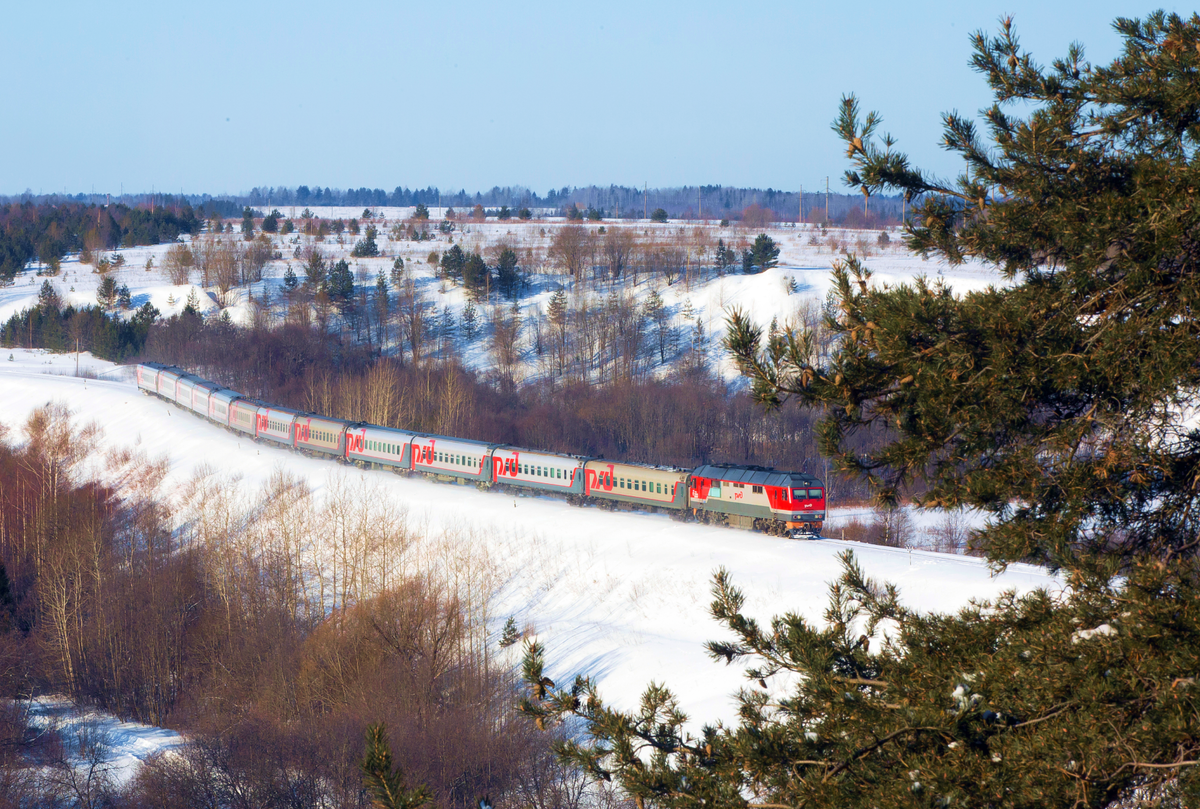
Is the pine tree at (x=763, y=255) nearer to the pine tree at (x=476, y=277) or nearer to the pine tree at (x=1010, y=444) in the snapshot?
the pine tree at (x=476, y=277)

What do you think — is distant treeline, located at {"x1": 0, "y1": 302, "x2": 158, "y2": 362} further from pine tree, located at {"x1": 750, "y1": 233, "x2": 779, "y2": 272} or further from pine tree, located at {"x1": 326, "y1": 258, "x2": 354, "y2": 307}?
pine tree, located at {"x1": 750, "y1": 233, "x2": 779, "y2": 272}

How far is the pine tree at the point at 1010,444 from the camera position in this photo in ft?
21.4

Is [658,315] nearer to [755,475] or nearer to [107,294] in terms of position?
[755,475]

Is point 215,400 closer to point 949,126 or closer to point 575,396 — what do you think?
point 575,396

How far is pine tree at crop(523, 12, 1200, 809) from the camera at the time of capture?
21.4 feet

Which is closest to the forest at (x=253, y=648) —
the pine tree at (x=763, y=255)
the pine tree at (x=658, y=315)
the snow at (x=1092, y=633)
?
the snow at (x=1092, y=633)

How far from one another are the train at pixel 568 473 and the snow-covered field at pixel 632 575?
76 centimetres

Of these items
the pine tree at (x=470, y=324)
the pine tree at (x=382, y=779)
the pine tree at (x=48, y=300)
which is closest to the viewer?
the pine tree at (x=382, y=779)

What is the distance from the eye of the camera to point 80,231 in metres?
122

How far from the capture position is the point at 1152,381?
7047 mm

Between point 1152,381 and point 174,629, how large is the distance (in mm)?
32656

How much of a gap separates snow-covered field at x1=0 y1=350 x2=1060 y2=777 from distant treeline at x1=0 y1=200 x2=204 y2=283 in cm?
8183

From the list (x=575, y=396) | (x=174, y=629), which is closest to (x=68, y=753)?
(x=174, y=629)

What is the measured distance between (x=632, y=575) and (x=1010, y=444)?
24.7 m
